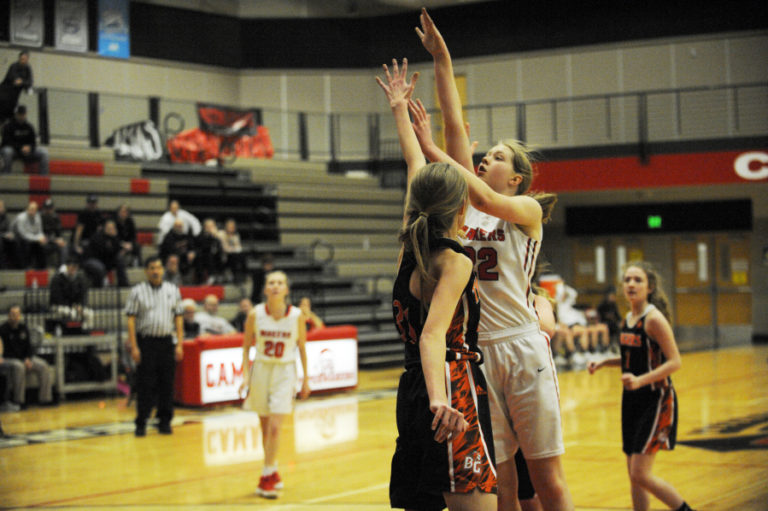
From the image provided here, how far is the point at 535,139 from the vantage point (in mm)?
23062

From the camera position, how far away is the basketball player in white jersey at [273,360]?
7.58 meters

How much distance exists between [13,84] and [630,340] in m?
13.8

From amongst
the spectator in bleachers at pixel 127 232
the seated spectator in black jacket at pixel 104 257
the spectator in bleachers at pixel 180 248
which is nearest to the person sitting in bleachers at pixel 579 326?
the spectator in bleachers at pixel 180 248

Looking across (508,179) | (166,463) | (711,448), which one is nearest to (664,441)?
(508,179)

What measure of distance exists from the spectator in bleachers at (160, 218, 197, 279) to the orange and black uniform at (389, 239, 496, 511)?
43.2 feet

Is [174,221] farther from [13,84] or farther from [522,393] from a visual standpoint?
[522,393]

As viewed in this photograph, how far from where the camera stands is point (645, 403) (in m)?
5.63

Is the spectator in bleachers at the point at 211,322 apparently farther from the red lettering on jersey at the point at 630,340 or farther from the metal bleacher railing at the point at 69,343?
the red lettering on jersey at the point at 630,340

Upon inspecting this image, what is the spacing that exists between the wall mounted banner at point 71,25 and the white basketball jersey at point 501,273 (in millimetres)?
17956

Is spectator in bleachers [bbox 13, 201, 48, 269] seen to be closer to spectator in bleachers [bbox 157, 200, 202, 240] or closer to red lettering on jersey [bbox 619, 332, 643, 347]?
spectator in bleachers [bbox 157, 200, 202, 240]

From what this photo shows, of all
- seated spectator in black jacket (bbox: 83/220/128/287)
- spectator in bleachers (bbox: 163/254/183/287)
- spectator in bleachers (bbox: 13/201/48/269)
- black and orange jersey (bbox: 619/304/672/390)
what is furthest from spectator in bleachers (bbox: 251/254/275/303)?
black and orange jersey (bbox: 619/304/672/390)

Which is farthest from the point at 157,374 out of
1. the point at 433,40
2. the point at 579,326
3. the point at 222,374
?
the point at 579,326

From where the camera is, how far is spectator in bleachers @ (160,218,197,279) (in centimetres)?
1608

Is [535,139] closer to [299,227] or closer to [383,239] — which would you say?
[383,239]
